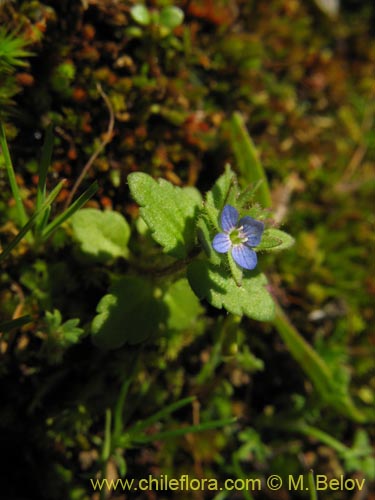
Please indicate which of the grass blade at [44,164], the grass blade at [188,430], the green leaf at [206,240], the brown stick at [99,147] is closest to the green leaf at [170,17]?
the brown stick at [99,147]

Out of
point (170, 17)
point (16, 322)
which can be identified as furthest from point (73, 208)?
point (170, 17)

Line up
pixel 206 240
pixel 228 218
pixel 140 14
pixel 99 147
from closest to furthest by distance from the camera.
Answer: pixel 206 240 < pixel 228 218 < pixel 99 147 < pixel 140 14

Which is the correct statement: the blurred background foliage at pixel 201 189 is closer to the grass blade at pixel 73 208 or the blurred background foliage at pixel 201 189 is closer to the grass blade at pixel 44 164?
the grass blade at pixel 73 208

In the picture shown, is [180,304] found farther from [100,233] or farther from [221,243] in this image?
[221,243]

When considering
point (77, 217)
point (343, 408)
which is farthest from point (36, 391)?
point (343, 408)

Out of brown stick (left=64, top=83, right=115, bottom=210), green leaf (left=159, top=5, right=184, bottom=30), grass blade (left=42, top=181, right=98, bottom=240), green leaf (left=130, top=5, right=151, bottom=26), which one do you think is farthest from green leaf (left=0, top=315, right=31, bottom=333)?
green leaf (left=159, top=5, right=184, bottom=30)

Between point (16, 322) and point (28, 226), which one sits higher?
point (28, 226)
